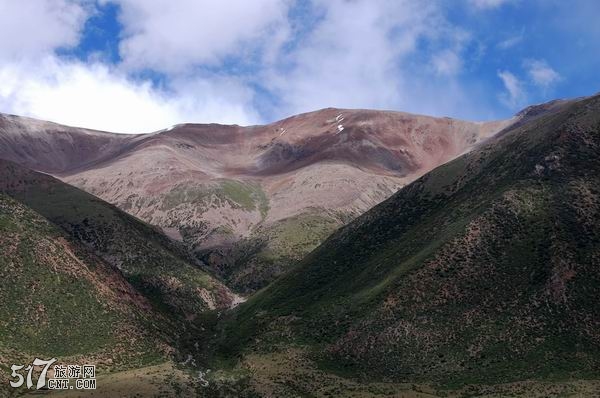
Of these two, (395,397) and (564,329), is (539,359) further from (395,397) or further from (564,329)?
(395,397)

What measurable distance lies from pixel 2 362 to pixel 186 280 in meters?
67.4

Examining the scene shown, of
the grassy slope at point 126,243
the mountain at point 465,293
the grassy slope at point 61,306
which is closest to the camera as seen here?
the mountain at point 465,293

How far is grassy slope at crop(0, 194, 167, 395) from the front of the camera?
77.7 metres

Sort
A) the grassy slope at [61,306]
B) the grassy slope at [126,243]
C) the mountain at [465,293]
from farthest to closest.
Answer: the grassy slope at [126,243], the grassy slope at [61,306], the mountain at [465,293]

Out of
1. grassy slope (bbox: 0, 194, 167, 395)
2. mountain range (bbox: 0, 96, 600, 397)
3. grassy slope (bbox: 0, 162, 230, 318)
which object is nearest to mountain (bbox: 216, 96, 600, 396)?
mountain range (bbox: 0, 96, 600, 397)

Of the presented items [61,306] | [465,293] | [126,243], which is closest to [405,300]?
[465,293]

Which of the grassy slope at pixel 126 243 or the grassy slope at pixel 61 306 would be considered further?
the grassy slope at pixel 126 243

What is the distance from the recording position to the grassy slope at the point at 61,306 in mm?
77688

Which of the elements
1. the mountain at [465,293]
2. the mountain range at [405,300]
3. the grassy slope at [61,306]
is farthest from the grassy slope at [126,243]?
the grassy slope at [61,306]

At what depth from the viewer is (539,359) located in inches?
2908

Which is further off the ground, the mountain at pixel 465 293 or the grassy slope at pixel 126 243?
the grassy slope at pixel 126 243

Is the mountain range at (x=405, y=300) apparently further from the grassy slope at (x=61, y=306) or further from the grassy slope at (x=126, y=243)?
the grassy slope at (x=126, y=243)

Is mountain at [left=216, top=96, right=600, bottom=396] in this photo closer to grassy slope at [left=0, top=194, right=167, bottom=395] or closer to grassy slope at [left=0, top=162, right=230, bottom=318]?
grassy slope at [left=0, top=194, right=167, bottom=395]

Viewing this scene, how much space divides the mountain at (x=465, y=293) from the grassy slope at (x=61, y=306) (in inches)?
593
